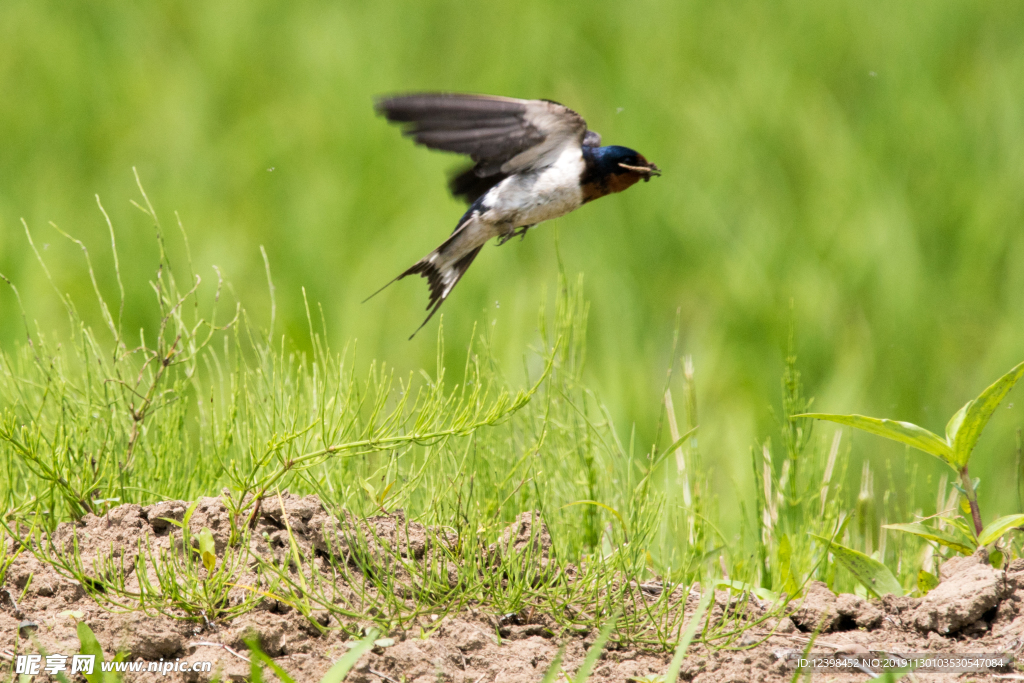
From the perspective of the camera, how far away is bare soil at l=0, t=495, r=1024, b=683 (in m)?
2.08

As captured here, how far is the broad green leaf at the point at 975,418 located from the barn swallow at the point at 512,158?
0.96 metres

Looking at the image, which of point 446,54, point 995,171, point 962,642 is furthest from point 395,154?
point 962,642

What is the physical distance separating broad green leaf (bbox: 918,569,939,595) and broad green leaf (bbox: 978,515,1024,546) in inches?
8.6

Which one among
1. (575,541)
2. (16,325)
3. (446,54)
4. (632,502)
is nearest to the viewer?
(632,502)

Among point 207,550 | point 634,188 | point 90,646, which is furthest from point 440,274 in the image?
point 634,188

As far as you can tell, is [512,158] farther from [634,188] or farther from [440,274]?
[634,188]

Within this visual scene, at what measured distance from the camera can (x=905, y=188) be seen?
6.41m

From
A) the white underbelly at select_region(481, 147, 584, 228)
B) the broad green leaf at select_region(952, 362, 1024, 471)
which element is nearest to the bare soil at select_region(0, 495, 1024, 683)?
the broad green leaf at select_region(952, 362, 1024, 471)

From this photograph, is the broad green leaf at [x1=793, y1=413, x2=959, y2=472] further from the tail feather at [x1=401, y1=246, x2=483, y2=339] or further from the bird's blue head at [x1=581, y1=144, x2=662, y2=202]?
the tail feather at [x1=401, y1=246, x2=483, y2=339]

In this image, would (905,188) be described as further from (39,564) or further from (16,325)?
(39,564)

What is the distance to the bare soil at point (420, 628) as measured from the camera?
6.83 ft

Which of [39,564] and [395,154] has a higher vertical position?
[395,154]

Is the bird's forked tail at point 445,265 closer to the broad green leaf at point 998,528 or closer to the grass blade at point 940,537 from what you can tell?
the grass blade at point 940,537

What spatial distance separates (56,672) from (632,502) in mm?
1286
